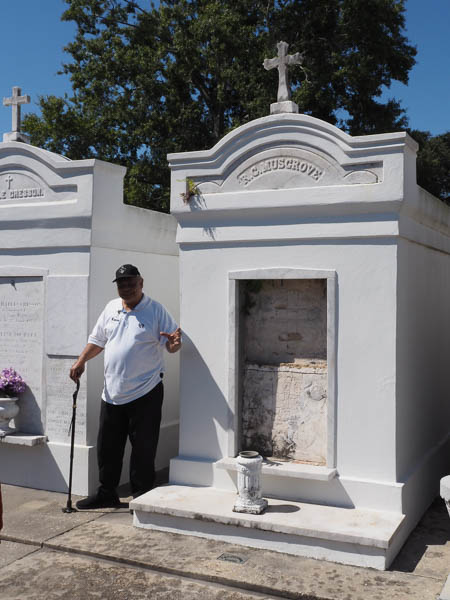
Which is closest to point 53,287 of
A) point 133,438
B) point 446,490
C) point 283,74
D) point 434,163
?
point 133,438

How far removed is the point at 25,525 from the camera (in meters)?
5.38

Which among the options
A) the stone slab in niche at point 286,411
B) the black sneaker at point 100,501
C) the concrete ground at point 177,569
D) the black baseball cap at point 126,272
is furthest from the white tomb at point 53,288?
the stone slab in niche at point 286,411

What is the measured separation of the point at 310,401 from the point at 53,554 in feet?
7.54

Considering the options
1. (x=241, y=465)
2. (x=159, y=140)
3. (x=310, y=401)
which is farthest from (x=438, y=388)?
(x=159, y=140)

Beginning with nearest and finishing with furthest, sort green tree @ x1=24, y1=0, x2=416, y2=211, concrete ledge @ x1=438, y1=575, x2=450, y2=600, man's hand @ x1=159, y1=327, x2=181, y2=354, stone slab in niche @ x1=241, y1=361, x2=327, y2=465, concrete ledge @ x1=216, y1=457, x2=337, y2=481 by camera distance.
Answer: concrete ledge @ x1=438, y1=575, x2=450, y2=600, concrete ledge @ x1=216, y1=457, x2=337, y2=481, stone slab in niche @ x1=241, y1=361, x2=327, y2=465, man's hand @ x1=159, y1=327, x2=181, y2=354, green tree @ x1=24, y1=0, x2=416, y2=211

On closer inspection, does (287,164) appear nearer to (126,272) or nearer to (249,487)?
(126,272)

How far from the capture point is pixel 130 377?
18.8 feet

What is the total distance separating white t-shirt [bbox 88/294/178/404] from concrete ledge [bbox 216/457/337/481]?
37.4 inches

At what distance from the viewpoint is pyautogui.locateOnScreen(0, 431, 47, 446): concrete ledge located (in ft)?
20.6

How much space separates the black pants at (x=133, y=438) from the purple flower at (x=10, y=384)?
1.08 meters

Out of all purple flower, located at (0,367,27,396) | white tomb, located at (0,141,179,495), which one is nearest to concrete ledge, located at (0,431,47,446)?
white tomb, located at (0,141,179,495)

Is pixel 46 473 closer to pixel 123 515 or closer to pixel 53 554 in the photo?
pixel 123 515

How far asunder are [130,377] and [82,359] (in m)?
0.50

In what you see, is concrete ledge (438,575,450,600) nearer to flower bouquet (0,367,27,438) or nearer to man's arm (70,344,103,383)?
man's arm (70,344,103,383)
